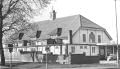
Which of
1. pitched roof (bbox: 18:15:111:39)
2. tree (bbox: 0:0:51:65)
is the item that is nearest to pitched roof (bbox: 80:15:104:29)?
pitched roof (bbox: 18:15:111:39)

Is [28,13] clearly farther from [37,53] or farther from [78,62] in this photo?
[78,62]

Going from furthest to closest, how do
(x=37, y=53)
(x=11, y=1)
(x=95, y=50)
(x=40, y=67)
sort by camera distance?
(x=95, y=50), (x=37, y=53), (x=11, y=1), (x=40, y=67)

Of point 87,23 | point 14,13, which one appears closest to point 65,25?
point 87,23

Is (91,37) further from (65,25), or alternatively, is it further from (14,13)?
(14,13)

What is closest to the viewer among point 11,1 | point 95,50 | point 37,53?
point 11,1

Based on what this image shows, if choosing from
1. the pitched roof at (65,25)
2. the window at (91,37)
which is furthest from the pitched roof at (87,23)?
the window at (91,37)

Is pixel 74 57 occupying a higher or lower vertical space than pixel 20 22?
lower

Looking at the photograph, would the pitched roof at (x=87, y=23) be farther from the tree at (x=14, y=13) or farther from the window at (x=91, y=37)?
the tree at (x=14, y=13)

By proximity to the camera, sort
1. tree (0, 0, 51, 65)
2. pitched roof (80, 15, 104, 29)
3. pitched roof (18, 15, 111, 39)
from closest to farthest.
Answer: tree (0, 0, 51, 65) → pitched roof (18, 15, 111, 39) → pitched roof (80, 15, 104, 29)

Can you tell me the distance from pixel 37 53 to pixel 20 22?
20.5 ft

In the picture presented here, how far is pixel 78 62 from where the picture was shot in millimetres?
38062

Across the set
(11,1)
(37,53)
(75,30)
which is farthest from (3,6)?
(75,30)

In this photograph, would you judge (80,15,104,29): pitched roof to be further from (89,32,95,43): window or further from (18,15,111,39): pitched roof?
(89,32,95,43): window

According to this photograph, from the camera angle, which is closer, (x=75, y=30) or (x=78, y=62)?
(x=78, y=62)
